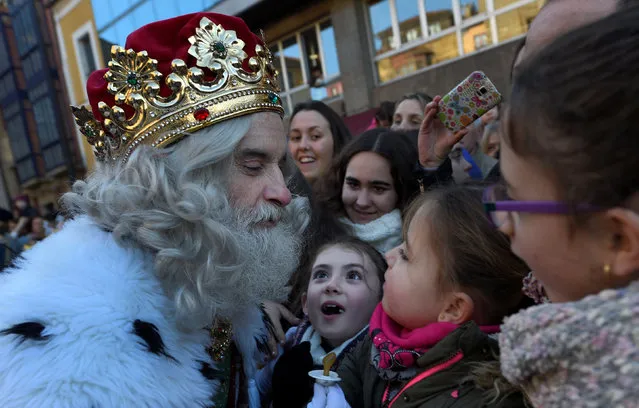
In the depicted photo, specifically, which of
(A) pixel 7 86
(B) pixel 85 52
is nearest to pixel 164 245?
(B) pixel 85 52

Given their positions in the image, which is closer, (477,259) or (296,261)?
(477,259)

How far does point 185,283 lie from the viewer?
4.45 feet

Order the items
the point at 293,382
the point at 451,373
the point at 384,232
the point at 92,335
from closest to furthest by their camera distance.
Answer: the point at 92,335 → the point at 451,373 → the point at 293,382 → the point at 384,232

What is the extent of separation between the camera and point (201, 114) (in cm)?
A: 145

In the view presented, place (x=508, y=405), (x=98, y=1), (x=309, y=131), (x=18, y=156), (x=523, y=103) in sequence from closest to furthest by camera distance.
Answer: (x=523, y=103) < (x=508, y=405) < (x=309, y=131) < (x=98, y=1) < (x=18, y=156)

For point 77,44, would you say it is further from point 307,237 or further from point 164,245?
point 164,245

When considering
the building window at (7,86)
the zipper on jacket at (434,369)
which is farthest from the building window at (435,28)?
the building window at (7,86)

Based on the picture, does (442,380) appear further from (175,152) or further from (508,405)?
(175,152)

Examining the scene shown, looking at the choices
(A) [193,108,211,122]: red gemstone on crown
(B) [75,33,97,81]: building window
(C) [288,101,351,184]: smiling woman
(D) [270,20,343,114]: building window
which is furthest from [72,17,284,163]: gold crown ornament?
(B) [75,33,97,81]: building window

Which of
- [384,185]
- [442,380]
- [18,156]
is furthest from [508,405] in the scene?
[18,156]

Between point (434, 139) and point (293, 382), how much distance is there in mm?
→ 1320

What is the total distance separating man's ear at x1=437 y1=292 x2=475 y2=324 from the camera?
4.55ft

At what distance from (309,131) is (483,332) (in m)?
2.47

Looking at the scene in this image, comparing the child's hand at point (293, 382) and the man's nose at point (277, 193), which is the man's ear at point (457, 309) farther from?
the man's nose at point (277, 193)
